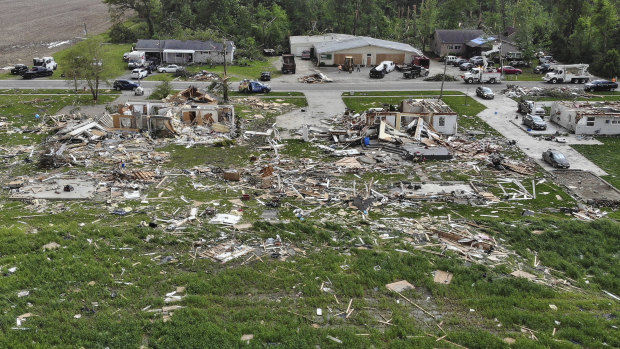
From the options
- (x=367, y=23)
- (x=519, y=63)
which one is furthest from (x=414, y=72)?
(x=367, y=23)

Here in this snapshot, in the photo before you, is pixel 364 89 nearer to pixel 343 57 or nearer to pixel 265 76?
pixel 265 76

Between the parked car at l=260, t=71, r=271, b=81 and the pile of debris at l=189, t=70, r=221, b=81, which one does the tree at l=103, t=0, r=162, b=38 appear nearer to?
the pile of debris at l=189, t=70, r=221, b=81

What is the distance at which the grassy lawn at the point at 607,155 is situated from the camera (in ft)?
97.8

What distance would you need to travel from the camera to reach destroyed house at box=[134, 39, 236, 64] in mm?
61094

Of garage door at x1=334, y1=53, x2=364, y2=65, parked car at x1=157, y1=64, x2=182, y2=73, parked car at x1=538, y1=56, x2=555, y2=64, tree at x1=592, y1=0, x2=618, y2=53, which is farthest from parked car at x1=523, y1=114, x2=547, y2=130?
parked car at x1=157, y1=64, x2=182, y2=73

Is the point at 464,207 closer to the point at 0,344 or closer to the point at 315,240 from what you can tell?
the point at 315,240

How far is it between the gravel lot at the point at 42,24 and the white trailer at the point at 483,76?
52.0 meters

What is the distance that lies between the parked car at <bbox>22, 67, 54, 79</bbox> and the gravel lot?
1012 centimetres

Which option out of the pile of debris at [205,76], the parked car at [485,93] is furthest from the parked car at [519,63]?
the pile of debris at [205,76]

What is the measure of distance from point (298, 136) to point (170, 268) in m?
19.6

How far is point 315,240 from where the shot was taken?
20.5m

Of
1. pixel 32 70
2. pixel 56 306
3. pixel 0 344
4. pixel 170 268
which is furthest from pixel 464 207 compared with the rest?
pixel 32 70

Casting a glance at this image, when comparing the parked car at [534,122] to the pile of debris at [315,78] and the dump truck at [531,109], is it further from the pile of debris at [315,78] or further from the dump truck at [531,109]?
the pile of debris at [315,78]

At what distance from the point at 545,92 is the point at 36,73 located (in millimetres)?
52242
